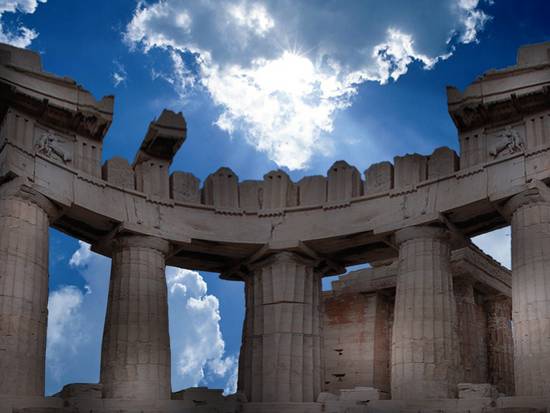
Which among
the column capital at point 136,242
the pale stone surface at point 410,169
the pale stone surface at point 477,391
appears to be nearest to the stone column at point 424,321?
the pale stone surface at point 477,391

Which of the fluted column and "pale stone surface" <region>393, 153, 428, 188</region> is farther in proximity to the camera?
"pale stone surface" <region>393, 153, 428, 188</region>

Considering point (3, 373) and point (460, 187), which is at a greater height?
point (460, 187)

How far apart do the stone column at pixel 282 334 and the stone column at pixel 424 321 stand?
132 inches

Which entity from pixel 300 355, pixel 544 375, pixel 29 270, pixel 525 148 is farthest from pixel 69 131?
pixel 544 375

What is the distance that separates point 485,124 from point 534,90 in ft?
6.48

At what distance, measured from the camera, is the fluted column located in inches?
869

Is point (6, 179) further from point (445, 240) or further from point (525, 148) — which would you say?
point (525, 148)

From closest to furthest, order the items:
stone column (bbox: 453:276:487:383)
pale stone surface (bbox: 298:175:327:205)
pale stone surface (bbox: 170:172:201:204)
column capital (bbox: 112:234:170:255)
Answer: column capital (bbox: 112:234:170:255), pale stone surface (bbox: 170:172:201:204), pale stone surface (bbox: 298:175:327:205), stone column (bbox: 453:276:487:383)

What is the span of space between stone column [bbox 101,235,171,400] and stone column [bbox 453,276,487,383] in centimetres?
1084

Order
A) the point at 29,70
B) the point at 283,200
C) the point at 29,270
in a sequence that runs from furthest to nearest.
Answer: the point at 283,200 → the point at 29,70 → the point at 29,270

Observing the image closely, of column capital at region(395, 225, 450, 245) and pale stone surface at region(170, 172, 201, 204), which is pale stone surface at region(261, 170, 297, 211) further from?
column capital at region(395, 225, 450, 245)

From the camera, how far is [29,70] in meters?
25.3

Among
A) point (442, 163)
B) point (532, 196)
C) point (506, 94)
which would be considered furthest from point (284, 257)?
point (506, 94)

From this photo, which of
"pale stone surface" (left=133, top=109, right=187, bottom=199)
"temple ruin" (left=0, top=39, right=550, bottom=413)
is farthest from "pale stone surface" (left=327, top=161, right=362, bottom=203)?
"pale stone surface" (left=133, top=109, right=187, bottom=199)
